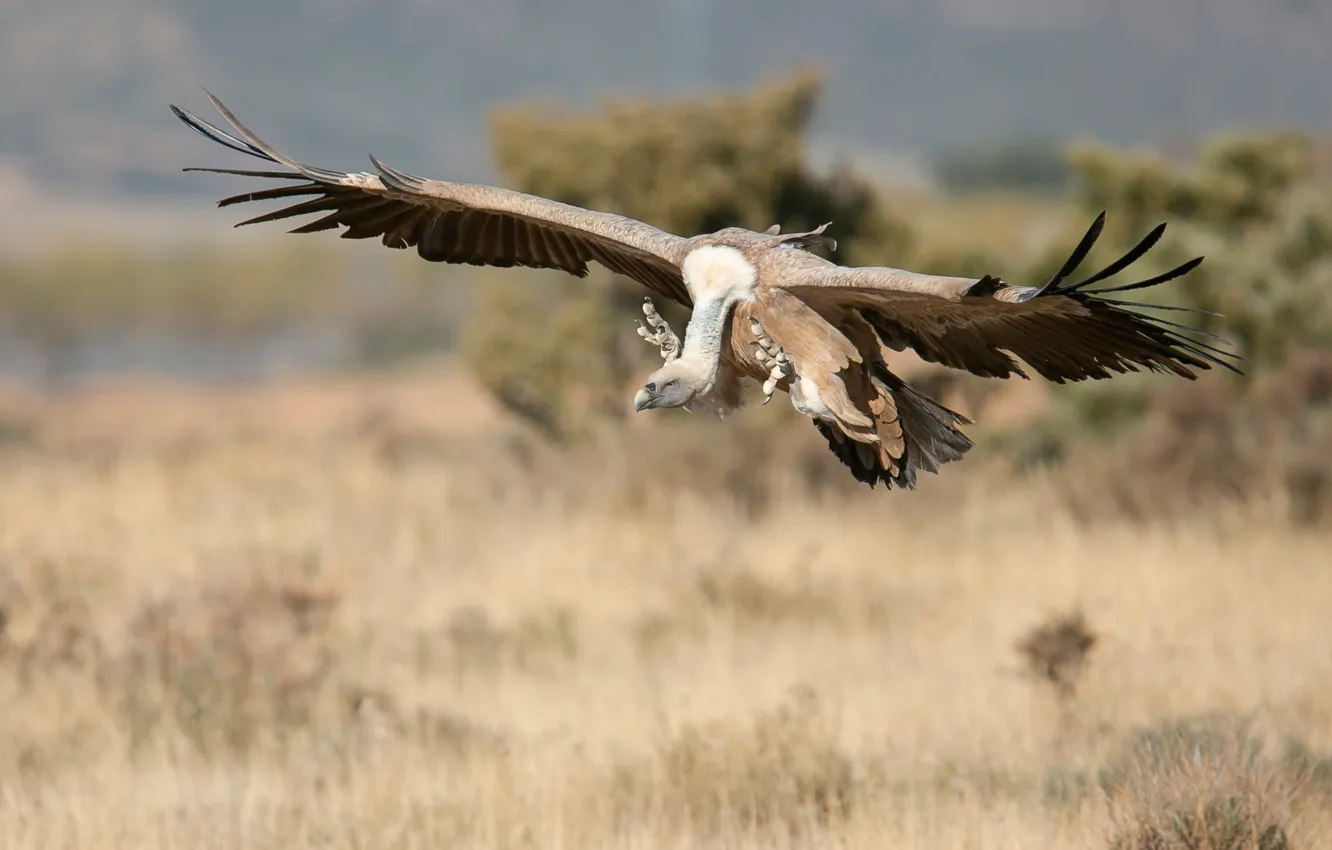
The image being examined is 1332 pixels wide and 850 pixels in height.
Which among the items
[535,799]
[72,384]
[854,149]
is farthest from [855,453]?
[854,149]

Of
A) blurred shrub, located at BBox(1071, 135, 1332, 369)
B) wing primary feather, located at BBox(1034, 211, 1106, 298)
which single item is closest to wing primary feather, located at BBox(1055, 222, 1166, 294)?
wing primary feather, located at BBox(1034, 211, 1106, 298)

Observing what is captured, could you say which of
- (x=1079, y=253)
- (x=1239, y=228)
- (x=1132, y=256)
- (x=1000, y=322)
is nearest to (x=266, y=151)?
(x=1000, y=322)

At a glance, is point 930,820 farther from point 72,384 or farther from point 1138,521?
point 72,384

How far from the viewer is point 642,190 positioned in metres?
16.8

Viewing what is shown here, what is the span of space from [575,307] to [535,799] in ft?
35.6

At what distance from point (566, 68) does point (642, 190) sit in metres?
147

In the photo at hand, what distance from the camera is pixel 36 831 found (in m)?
6.45

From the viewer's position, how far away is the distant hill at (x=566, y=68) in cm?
12444

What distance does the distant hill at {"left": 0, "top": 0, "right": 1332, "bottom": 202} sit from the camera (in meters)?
124

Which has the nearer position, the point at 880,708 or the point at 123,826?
the point at 123,826

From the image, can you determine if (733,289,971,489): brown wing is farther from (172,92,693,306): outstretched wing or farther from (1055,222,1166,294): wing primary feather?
(1055,222,1166,294): wing primary feather

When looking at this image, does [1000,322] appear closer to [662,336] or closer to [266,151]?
[662,336]

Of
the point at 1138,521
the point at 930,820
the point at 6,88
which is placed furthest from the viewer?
the point at 6,88

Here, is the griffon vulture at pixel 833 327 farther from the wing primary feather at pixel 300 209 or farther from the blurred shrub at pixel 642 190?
the blurred shrub at pixel 642 190
